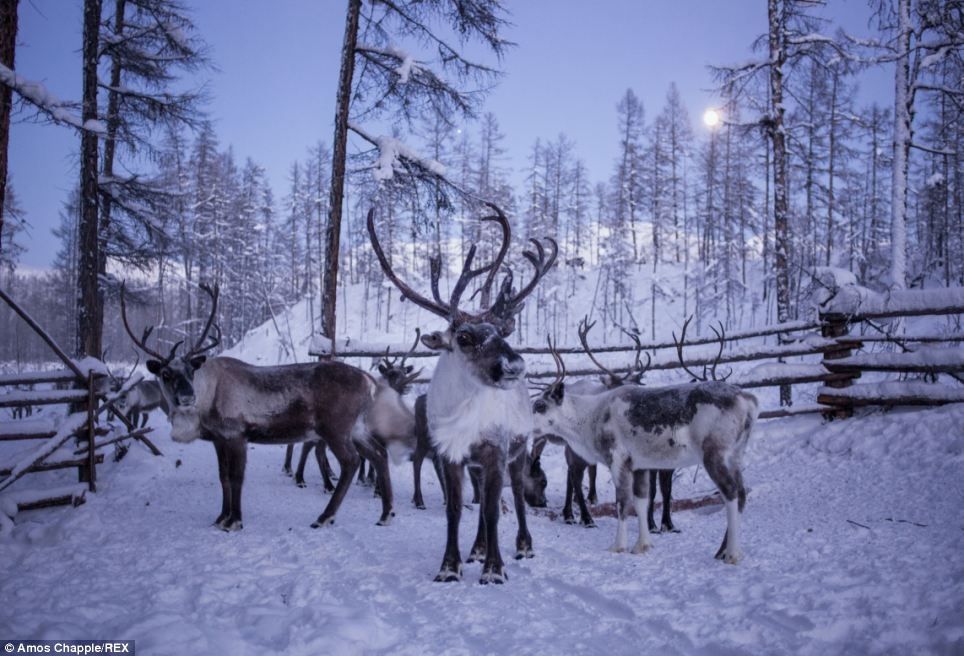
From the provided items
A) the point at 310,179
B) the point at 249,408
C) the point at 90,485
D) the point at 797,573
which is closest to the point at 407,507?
the point at 249,408

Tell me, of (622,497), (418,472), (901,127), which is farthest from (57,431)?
(901,127)

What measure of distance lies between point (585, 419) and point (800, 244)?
2599 centimetres

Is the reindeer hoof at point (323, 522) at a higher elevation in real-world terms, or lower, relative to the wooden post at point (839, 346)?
lower

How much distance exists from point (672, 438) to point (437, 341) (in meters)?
2.14

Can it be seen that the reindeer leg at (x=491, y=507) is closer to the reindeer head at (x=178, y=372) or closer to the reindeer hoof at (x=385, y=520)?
the reindeer hoof at (x=385, y=520)

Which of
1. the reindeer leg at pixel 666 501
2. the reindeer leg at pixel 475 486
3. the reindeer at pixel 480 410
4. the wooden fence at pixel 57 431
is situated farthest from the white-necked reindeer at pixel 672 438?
the wooden fence at pixel 57 431

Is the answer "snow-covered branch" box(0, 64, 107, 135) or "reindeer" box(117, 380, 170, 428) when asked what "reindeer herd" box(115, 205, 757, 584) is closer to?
"snow-covered branch" box(0, 64, 107, 135)

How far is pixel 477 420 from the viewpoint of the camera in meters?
3.86

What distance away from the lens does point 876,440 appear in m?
5.89

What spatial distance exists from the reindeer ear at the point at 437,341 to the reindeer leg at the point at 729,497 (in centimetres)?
225

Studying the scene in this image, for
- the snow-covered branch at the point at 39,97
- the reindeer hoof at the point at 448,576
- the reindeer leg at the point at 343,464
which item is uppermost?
the snow-covered branch at the point at 39,97

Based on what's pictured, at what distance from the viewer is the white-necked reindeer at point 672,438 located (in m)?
4.27

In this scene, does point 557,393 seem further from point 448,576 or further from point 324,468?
point 324,468

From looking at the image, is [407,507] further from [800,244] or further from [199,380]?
[800,244]
